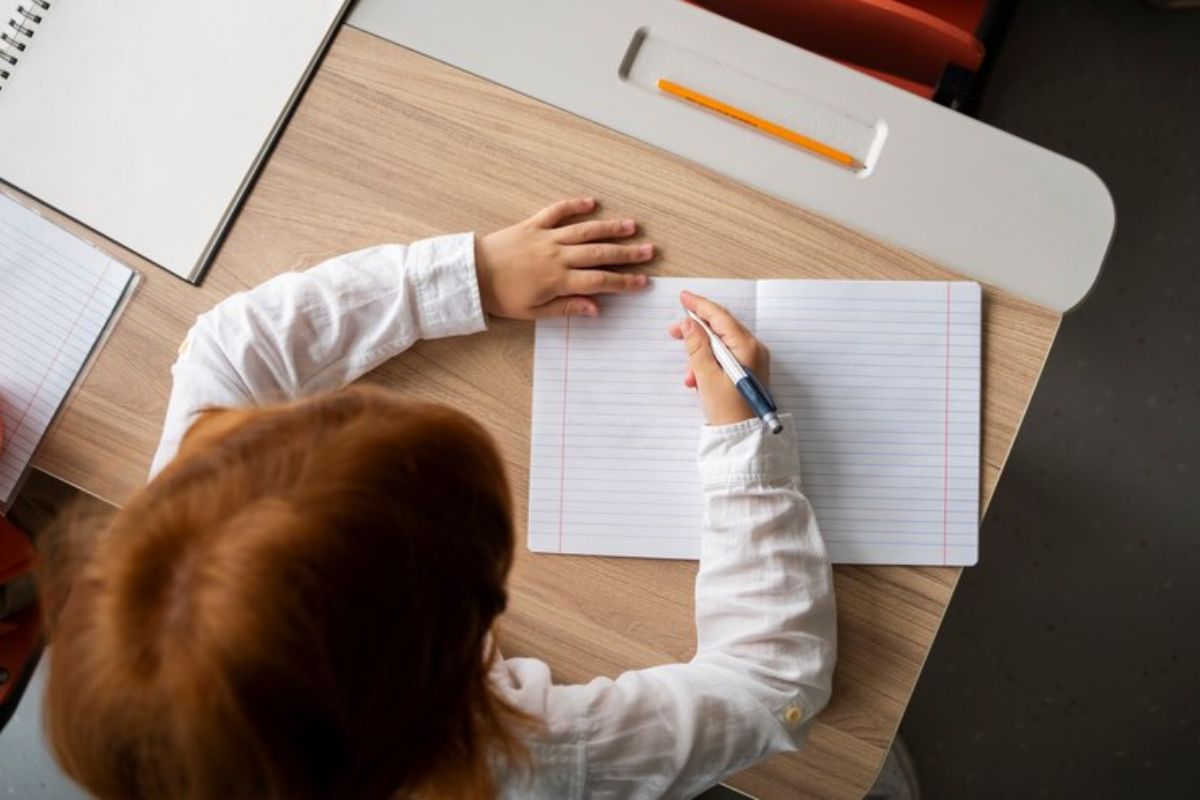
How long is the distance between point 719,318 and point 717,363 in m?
0.04

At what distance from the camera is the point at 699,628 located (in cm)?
81

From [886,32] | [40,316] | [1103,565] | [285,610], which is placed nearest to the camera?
[285,610]

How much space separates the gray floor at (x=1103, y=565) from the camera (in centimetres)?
143

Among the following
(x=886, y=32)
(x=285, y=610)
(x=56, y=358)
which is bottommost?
(x=56, y=358)

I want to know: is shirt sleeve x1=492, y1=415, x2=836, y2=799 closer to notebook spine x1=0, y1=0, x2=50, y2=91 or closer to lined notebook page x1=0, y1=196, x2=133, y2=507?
lined notebook page x1=0, y1=196, x2=133, y2=507

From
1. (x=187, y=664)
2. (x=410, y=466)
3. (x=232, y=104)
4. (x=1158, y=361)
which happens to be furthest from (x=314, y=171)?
(x=1158, y=361)

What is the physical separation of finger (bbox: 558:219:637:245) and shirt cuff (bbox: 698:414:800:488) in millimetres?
183

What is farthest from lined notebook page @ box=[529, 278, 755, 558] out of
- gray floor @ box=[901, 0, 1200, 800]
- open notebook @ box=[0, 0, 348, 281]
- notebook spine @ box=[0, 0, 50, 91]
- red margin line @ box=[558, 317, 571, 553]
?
gray floor @ box=[901, 0, 1200, 800]

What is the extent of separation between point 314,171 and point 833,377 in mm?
484

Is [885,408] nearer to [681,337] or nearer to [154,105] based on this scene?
[681,337]

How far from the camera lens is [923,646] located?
0.79m

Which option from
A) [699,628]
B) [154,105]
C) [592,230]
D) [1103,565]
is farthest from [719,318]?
[1103,565]

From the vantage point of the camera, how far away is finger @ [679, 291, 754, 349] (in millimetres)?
804

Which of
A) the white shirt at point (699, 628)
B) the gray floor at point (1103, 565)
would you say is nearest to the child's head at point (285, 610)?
the white shirt at point (699, 628)
